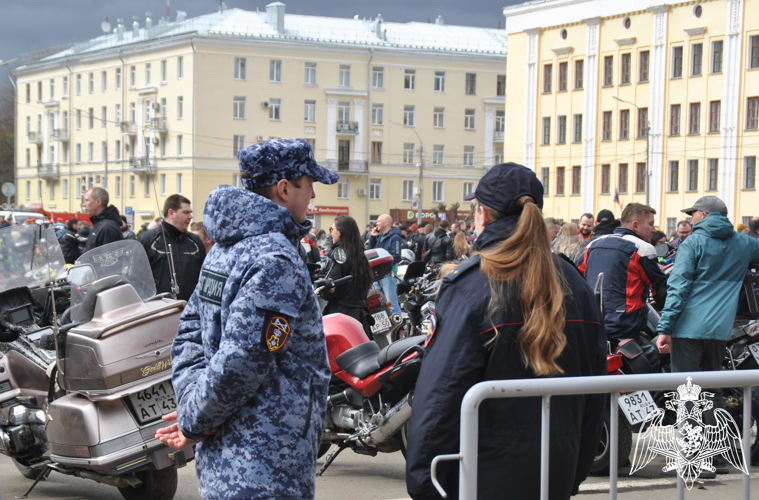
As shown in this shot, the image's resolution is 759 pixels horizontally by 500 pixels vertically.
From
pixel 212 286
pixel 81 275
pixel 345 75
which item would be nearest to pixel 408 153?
pixel 345 75

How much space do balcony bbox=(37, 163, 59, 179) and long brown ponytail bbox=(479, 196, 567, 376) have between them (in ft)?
281

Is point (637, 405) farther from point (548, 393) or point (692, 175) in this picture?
point (692, 175)

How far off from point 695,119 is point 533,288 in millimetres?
53387

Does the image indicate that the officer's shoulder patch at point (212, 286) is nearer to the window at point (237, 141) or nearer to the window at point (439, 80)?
the window at point (237, 141)

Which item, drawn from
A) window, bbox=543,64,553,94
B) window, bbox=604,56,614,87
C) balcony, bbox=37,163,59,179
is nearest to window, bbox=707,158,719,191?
window, bbox=604,56,614,87

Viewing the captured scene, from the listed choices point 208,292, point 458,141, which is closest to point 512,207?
point 208,292

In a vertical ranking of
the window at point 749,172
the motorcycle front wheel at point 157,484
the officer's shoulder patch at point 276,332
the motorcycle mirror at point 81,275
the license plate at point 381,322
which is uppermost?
the window at point 749,172

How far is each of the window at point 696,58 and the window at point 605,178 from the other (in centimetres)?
744

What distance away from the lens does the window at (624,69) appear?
55625mm

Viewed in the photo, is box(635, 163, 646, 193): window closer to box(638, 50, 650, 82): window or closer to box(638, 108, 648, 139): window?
box(638, 108, 648, 139): window

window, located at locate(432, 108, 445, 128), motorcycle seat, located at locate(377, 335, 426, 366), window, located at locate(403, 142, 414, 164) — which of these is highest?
window, located at locate(432, 108, 445, 128)

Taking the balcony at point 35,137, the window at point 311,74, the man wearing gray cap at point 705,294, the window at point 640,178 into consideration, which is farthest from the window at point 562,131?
the man wearing gray cap at point 705,294

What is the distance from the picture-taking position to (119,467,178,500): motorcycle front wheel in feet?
18.4

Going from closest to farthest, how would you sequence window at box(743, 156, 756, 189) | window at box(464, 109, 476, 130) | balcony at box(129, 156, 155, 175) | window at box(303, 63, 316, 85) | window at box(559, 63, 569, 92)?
window at box(743, 156, 756, 189) → window at box(559, 63, 569, 92) → balcony at box(129, 156, 155, 175) → window at box(303, 63, 316, 85) → window at box(464, 109, 476, 130)
